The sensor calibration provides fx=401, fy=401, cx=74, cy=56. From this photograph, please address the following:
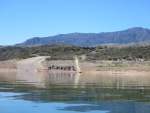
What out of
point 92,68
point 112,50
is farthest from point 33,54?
point 92,68

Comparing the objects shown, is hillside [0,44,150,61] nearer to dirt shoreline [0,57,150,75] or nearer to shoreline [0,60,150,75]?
dirt shoreline [0,57,150,75]

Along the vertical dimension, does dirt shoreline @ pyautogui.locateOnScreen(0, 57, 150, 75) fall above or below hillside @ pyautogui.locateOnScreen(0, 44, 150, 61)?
below

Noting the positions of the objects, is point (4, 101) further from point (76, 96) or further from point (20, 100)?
point (76, 96)

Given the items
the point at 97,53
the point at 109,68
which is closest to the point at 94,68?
the point at 109,68

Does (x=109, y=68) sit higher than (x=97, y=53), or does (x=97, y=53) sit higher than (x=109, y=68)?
(x=97, y=53)

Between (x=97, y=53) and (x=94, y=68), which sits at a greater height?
(x=97, y=53)

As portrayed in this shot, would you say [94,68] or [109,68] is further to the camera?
[94,68]

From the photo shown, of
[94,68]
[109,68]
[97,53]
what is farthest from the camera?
[97,53]

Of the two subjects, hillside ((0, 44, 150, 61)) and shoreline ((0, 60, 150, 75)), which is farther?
hillside ((0, 44, 150, 61))

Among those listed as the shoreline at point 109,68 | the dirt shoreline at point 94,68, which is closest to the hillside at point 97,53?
the dirt shoreline at point 94,68

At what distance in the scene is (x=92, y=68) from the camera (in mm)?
83625

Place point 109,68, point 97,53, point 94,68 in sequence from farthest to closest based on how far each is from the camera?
point 97,53 < point 94,68 < point 109,68

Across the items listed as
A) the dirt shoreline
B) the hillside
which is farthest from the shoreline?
the hillside

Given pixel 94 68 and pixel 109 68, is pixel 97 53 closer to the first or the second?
pixel 94 68
